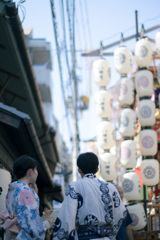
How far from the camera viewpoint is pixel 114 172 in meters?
15.9

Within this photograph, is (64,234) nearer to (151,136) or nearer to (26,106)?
(26,106)

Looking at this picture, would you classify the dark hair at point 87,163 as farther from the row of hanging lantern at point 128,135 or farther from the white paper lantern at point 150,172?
the white paper lantern at point 150,172

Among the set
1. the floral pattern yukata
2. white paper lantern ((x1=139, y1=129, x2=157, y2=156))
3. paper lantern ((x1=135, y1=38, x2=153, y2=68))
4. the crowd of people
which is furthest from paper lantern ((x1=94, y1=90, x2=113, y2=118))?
the floral pattern yukata

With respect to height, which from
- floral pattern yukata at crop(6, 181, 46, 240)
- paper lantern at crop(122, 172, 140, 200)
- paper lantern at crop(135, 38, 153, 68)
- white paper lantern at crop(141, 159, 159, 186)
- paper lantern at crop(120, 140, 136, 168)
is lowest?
paper lantern at crop(122, 172, 140, 200)

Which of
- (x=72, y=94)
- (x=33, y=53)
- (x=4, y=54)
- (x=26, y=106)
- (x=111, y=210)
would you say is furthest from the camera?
(x=33, y=53)

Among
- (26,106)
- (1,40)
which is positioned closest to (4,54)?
(1,40)

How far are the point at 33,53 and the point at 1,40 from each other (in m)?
20.1

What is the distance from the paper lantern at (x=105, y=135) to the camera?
52.6 ft

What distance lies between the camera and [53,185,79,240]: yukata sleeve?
3605 millimetres

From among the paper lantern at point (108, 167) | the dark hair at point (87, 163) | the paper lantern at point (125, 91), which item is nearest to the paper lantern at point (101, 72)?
the paper lantern at point (125, 91)

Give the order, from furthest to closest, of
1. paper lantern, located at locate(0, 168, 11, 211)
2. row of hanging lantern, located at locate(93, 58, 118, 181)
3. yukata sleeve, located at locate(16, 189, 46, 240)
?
row of hanging lantern, located at locate(93, 58, 118, 181) < paper lantern, located at locate(0, 168, 11, 211) < yukata sleeve, located at locate(16, 189, 46, 240)

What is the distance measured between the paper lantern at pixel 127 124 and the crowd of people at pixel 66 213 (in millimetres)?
11666

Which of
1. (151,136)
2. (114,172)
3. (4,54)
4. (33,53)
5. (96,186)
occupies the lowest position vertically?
(114,172)

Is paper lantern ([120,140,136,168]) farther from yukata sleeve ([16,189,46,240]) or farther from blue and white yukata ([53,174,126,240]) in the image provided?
yukata sleeve ([16,189,46,240])
